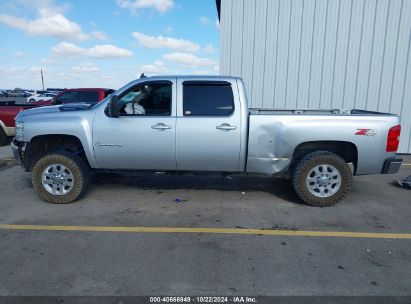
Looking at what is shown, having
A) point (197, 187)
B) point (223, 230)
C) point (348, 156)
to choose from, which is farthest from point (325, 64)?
point (223, 230)

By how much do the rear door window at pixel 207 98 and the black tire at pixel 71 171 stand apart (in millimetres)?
1791

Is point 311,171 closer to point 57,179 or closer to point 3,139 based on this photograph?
point 57,179

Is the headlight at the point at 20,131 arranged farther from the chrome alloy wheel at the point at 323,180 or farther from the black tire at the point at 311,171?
the chrome alloy wheel at the point at 323,180

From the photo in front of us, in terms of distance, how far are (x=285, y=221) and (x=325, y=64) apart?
6.28 metres

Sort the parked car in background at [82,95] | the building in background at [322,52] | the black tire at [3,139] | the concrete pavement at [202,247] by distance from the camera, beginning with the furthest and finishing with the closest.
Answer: the parked car in background at [82,95] → the black tire at [3,139] → the building in background at [322,52] → the concrete pavement at [202,247]

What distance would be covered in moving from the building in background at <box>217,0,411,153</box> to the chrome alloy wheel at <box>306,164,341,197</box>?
4.88m

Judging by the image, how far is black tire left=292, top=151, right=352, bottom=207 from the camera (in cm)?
499

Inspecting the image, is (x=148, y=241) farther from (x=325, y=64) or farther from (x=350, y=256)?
(x=325, y=64)

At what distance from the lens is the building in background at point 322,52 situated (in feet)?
30.0

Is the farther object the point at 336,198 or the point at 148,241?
the point at 336,198

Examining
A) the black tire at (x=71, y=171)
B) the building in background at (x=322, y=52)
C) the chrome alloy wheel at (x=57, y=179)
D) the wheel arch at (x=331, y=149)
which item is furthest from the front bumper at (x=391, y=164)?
the building in background at (x=322, y=52)

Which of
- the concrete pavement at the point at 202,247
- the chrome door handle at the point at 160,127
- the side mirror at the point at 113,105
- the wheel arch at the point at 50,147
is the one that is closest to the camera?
the concrete pavement at the point at 202,247

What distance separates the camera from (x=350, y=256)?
143 inches

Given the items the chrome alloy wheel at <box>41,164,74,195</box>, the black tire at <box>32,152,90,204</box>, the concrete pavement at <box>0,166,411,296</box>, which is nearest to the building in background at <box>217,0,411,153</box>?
the concrete pavement at <box>0,166,411,296</box>
